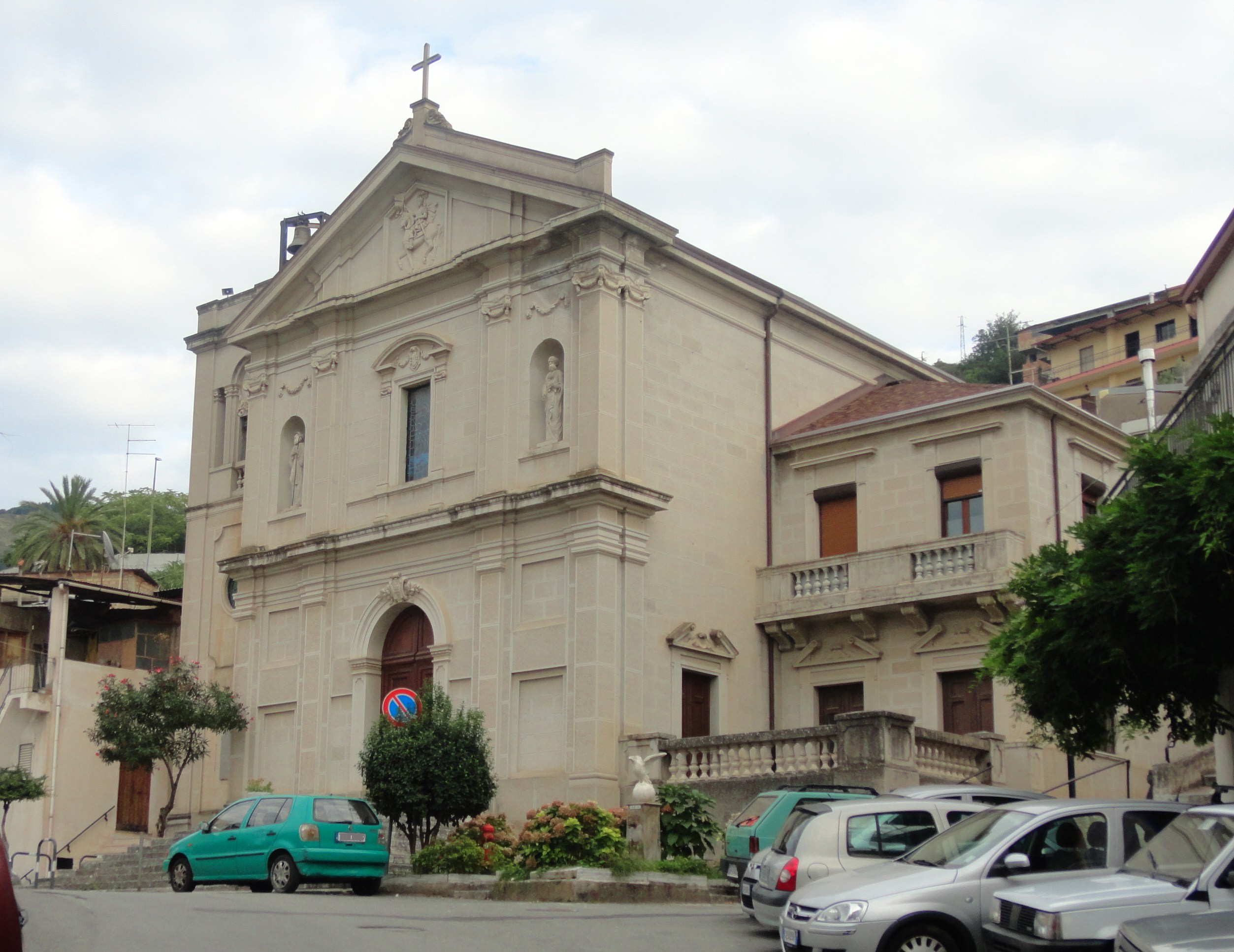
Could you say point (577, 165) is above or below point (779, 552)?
above

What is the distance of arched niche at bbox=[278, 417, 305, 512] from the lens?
33.4 m

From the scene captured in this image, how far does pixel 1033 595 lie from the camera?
52.9 ft

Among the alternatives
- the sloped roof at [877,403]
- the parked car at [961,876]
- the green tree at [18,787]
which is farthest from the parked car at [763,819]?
the green tree at [18,787]

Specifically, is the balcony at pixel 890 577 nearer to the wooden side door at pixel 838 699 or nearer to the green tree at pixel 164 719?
the wooden side door at pixel 838 699

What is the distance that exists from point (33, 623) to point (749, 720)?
75.8 ft

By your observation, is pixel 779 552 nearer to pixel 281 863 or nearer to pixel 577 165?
pixel 577 165

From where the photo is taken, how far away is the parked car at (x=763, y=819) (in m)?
17.9

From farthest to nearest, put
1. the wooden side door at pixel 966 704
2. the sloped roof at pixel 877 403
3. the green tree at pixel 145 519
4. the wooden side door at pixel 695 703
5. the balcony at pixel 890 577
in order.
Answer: the green tree at pixel 145 519 → the sloped roof at pixel 877 403 → the wooden side door at pixel 695 703 → the wooden side door at pixel 966 704 → the balcony at pixel 890 577

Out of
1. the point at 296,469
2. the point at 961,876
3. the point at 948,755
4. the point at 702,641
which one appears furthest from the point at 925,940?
the point at 296,469

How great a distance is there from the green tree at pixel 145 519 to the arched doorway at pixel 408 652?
176 feet

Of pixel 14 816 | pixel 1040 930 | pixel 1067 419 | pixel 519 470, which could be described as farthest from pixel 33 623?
pixel 1040 930

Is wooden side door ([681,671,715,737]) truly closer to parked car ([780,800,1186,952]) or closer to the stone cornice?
the stone cornice

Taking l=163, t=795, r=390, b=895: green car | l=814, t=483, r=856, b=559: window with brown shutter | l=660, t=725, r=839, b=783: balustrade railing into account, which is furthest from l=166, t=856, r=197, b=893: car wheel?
l=814, t=483, r=856, b=559: window with brown shutter

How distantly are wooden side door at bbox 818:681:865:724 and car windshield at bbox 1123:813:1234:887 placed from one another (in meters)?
17.6
